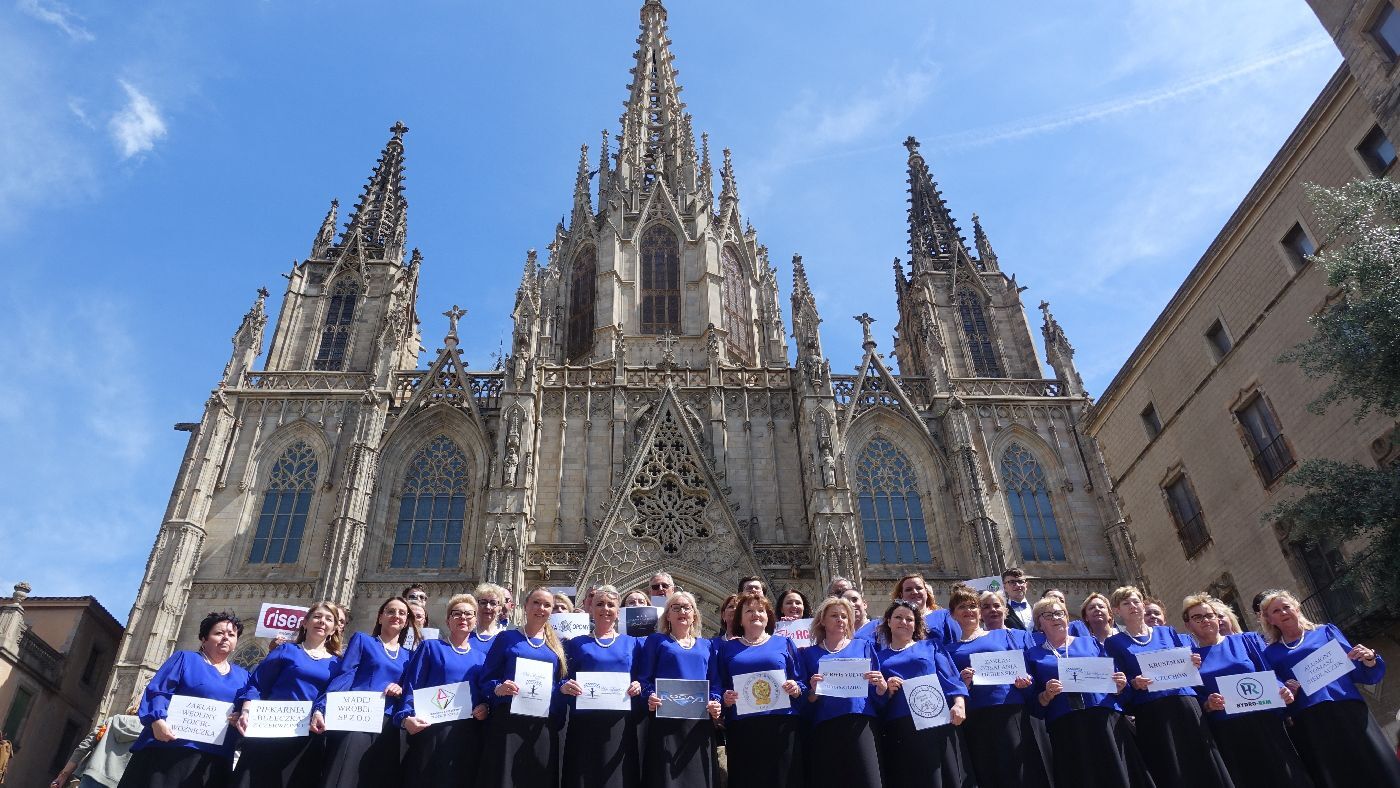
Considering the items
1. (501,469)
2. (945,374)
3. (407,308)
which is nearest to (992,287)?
(945,374)

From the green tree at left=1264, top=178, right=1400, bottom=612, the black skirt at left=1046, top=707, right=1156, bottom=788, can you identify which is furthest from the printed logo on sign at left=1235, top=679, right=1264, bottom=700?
the green tree at left=1264, top=178, right=1400, bottom=612

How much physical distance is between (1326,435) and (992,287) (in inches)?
595

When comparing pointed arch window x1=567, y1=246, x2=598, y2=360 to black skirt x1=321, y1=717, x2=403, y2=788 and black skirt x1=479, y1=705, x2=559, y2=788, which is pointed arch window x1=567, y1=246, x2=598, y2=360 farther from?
black skirt x1=479, y1=705, x2=559, y2=788

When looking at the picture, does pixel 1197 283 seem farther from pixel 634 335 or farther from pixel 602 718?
pixel 602 718

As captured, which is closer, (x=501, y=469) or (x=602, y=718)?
(x=602, y=718)

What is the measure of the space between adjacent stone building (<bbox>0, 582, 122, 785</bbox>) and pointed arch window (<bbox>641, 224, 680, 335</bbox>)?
1875cm

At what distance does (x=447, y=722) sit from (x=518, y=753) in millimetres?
555

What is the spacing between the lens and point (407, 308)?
30141 mm

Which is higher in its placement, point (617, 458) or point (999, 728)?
point (617, 458)

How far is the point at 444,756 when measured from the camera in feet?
19.8

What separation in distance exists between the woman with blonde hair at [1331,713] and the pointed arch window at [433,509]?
19790mm

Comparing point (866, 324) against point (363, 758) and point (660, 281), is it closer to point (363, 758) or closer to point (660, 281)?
point (660, 281)

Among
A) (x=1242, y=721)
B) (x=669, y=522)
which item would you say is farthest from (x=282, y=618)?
(x=1242, y=721)

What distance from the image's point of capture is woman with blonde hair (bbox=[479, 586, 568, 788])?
6.00m
